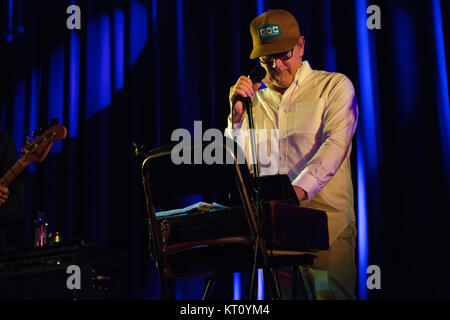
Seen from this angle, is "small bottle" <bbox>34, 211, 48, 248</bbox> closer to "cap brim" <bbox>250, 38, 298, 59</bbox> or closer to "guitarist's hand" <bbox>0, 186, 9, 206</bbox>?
"guitarist's hand" <bbox>0, 186, 9, 206</bbox>

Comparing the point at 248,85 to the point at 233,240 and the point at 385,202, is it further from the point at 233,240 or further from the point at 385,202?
the point at 385,202

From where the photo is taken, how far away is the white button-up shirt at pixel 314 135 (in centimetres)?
258

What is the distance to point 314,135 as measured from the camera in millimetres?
2773

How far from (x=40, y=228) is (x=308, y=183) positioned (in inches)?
110

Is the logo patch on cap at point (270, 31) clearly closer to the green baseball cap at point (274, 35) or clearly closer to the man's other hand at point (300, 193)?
the green baseball cap at point (274, 35)

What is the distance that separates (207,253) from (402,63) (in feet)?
5.87

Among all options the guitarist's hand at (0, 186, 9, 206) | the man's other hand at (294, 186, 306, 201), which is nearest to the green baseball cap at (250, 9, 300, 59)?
the man's other hand at (294, 186, 306, 201)

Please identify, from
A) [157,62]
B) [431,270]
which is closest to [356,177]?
[431,270]

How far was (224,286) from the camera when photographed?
361cm

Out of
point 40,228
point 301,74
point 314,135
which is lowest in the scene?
point 40,228

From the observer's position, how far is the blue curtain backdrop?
300cm

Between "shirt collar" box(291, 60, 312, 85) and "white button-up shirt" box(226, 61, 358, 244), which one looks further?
"shirt collar" box(291, 60, 312, 85)

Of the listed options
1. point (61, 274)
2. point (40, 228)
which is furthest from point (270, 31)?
point (40, 228)

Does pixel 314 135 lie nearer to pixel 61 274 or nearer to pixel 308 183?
pixel 308 183
